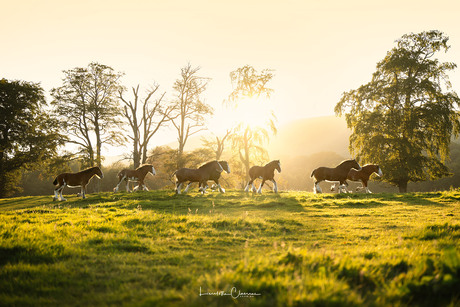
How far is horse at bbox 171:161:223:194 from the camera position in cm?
1909

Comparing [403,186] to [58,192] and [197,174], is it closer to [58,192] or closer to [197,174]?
[197,174]

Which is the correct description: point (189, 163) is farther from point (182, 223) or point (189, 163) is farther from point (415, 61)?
point (415, 61)

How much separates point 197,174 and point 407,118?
22526 millimetres

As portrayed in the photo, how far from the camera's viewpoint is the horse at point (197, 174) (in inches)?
752

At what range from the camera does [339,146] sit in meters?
106

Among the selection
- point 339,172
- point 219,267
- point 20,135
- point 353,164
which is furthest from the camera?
point 20,135

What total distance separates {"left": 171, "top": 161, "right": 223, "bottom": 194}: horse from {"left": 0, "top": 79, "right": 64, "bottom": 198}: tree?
69.9 feet

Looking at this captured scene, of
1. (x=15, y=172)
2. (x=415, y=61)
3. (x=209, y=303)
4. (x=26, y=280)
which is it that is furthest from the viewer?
(x=15, y=172)

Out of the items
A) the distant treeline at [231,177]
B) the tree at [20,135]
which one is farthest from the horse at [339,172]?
the tree at [20,135]

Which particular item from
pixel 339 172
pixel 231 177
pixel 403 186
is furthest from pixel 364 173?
pixel 231 177

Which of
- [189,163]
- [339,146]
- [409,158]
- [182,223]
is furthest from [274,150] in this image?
[182,223]

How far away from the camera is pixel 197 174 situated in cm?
1939

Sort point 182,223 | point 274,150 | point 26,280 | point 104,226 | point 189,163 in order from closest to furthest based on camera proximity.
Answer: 1. point 26,280
2. point 104,226
3. point 182,223
4. point 189,163
5. point 274,150

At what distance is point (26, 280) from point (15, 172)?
35652 millimetres
